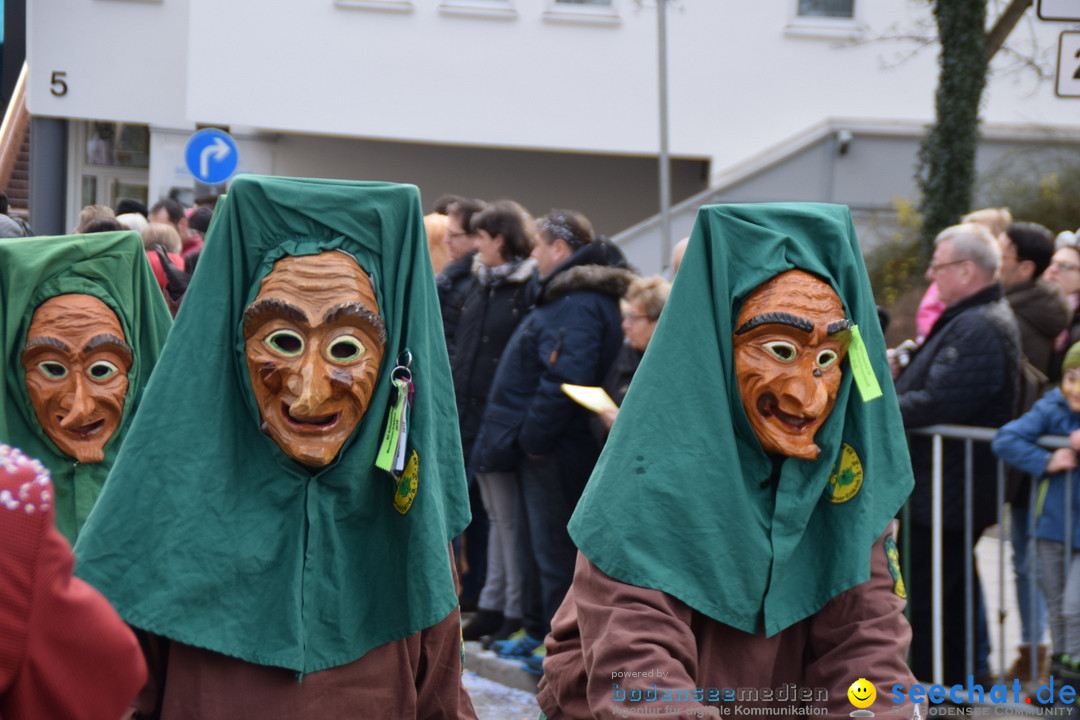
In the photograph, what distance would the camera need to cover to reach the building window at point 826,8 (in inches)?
683

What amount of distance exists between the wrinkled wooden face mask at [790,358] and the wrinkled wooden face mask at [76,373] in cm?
181

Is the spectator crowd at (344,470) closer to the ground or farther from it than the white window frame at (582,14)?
closer to the ground

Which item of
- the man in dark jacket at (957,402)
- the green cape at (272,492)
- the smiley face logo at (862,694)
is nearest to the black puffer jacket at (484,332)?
the man in dark jacket at (957,402)

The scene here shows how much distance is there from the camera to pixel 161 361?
257 cm

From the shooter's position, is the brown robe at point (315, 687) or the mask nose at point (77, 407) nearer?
the brown robe at point (315, 687)

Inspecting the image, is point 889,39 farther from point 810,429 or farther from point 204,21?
point 810,429

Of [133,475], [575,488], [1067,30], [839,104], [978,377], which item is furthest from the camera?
[839,104]

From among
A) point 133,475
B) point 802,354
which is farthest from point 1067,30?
point 133,475

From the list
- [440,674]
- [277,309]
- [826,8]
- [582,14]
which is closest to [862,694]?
[440,674]

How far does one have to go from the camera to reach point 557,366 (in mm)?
6051

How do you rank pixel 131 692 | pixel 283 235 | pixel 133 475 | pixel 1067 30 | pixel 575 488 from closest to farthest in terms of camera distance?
pixel 131 692 < pixel 133 475 < pixel 283 235 < pixel 575 488 < pixel 1067 30

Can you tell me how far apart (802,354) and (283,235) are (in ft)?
3.70

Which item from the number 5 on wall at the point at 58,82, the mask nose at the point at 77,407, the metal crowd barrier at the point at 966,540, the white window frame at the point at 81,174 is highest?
the number 5 on wall at the point at 58,82

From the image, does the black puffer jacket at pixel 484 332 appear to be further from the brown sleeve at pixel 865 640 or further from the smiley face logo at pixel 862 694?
the smiley face logo at pixel 862 694
